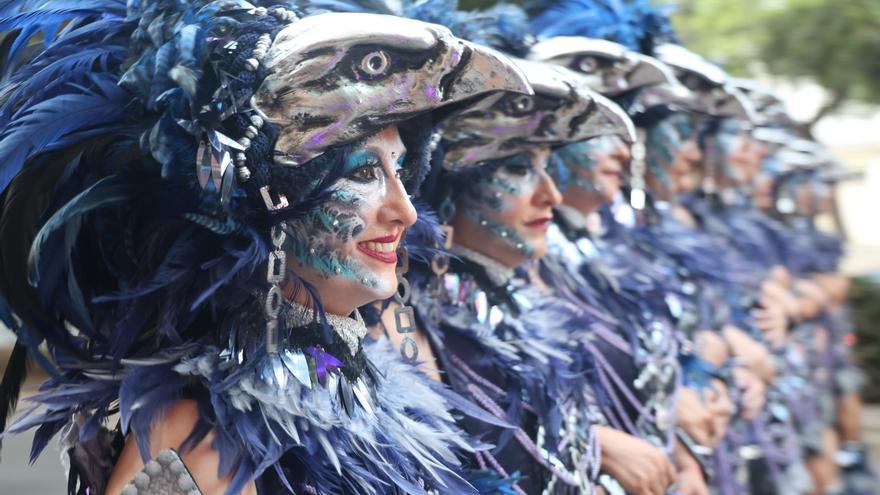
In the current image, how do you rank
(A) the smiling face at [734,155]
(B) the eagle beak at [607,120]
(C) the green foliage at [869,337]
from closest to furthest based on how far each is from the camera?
(B) the eagle beak at [607,120] → (A) the smiling face at [734,155] → (C) the green foliage at [869,337]

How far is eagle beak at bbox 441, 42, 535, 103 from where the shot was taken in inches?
88.8

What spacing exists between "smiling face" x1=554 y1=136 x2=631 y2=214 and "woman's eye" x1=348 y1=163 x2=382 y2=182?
5.64ft

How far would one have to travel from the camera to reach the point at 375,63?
214 cm

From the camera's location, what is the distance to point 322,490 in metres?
2.12

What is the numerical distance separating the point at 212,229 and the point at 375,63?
0.41 meters

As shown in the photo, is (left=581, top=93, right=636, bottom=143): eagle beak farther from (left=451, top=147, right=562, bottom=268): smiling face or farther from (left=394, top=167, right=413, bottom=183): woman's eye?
(left=394, top=167, right=413, bottom=183): woman's eye

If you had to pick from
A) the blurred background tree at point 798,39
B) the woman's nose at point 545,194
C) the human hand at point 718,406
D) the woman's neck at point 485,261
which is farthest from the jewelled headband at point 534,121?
the blurred background tree at point 798,39

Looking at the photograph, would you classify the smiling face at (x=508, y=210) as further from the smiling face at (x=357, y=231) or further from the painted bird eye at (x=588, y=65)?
the smiling face at (x=357, y=231)

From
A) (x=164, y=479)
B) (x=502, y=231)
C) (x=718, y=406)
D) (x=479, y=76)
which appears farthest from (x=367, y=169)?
(x=718, y=406)

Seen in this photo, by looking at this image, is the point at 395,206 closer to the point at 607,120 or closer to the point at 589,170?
the point at 607,120

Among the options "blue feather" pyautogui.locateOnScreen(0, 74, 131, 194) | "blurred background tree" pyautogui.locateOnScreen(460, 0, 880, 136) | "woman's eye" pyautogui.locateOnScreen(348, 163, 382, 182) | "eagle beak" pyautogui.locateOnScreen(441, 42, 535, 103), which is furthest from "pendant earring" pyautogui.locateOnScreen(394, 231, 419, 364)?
"blurred background tree" pyautogui.locateOnScreen(460, 0, 880, 136)

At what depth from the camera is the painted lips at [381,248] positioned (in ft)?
7.45

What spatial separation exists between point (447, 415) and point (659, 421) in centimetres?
155

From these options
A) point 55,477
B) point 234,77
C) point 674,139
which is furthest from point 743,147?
point 234,77
